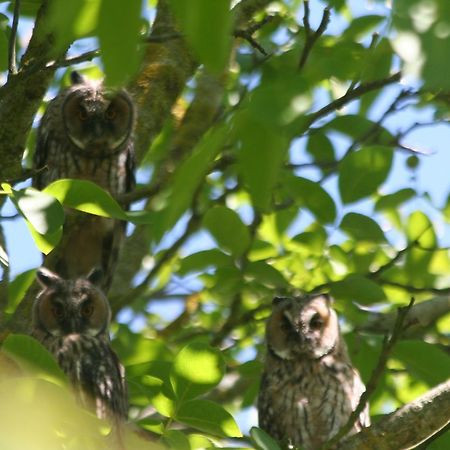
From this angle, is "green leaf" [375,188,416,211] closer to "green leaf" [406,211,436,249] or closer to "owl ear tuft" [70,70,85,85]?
"green leaf" [406,211,436,249]

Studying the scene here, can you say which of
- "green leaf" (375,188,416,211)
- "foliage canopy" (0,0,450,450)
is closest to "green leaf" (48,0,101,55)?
"foliage canopy" (0,0,450,450)

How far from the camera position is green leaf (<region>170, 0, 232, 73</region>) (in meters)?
0.86

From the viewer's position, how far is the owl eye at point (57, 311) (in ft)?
13.7

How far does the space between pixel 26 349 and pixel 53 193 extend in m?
0.32

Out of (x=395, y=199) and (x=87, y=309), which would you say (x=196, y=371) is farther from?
(x=87, y=309)

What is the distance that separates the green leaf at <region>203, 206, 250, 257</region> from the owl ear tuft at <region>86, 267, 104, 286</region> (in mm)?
1571

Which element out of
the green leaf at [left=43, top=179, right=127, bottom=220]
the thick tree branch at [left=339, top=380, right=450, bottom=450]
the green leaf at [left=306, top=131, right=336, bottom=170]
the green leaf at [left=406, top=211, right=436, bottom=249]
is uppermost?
the green leaf at [left=43, top=179, right=127, bottom=220]

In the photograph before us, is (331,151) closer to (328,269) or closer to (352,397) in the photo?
(328,269)

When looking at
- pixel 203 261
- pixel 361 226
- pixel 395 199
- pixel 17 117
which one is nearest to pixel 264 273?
pixel 203 261

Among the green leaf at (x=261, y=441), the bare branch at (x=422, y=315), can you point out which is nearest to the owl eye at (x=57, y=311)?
the bare branch at (x=422, y=315)

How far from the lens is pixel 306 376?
428cm

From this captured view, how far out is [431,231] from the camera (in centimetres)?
393

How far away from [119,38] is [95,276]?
382cm

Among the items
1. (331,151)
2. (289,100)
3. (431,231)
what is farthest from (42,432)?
(431,231)
